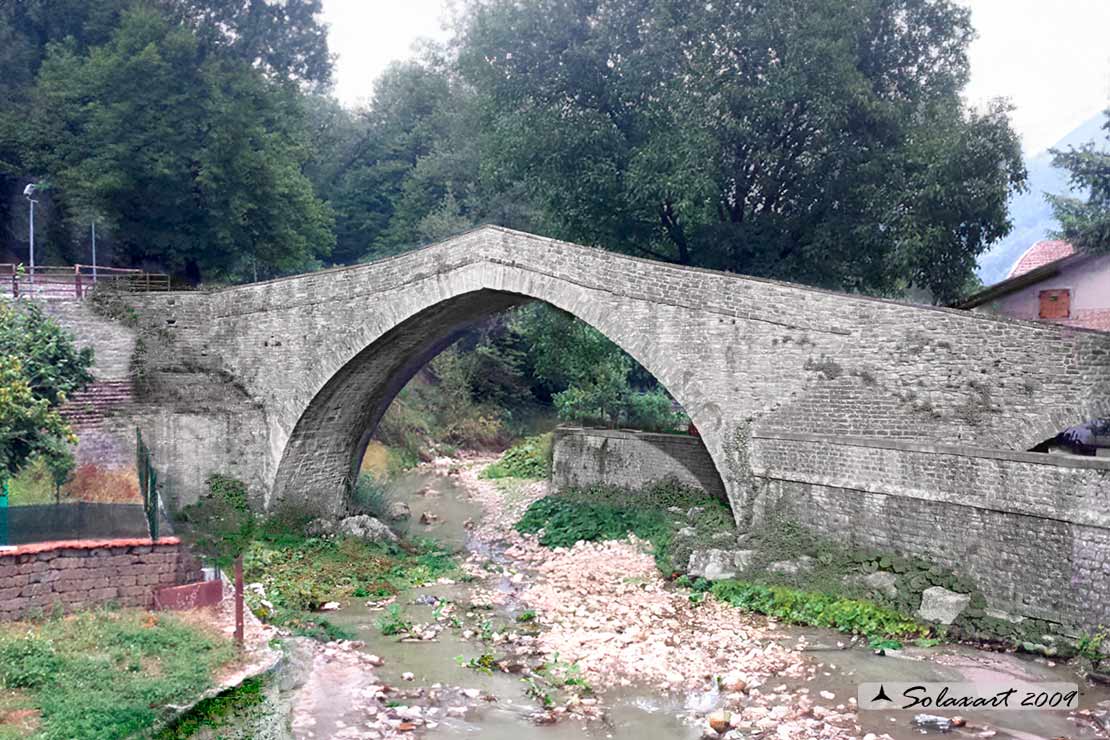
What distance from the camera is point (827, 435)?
12.1 metres

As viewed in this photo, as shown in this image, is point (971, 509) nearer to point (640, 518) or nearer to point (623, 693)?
point (623, 693)

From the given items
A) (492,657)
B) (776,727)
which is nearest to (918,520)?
(776,727)

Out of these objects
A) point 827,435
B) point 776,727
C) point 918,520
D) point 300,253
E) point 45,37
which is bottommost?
point 776,727

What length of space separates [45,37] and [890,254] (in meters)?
20.1

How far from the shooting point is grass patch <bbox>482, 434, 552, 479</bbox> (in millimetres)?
22688

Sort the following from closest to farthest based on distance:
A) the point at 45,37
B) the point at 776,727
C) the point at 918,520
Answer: the point at 776,727 → the point at 918,520 → the point at 45,37

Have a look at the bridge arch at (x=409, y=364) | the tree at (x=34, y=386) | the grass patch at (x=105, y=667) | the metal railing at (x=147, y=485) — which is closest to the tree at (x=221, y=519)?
the bridge arch at (x=409, y=364)

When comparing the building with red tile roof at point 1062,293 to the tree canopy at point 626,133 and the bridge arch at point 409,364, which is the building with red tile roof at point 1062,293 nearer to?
the tree canopy at point 626,133

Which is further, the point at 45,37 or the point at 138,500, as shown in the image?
the point at 45,37

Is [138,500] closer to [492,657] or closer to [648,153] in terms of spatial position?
[492,657]

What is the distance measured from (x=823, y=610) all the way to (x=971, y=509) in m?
2.13

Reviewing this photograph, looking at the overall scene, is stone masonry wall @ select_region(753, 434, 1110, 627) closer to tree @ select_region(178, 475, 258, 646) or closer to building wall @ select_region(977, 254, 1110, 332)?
building wall @ select_region(977, 254, 1110, 332)

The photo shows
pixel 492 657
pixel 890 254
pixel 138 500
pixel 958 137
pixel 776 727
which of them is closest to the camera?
pixel 776 727

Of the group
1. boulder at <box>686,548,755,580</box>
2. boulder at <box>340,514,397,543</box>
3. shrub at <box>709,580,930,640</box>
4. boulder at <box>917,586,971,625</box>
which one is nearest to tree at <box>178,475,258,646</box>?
boulder at <box>340,514,397,543</box>
